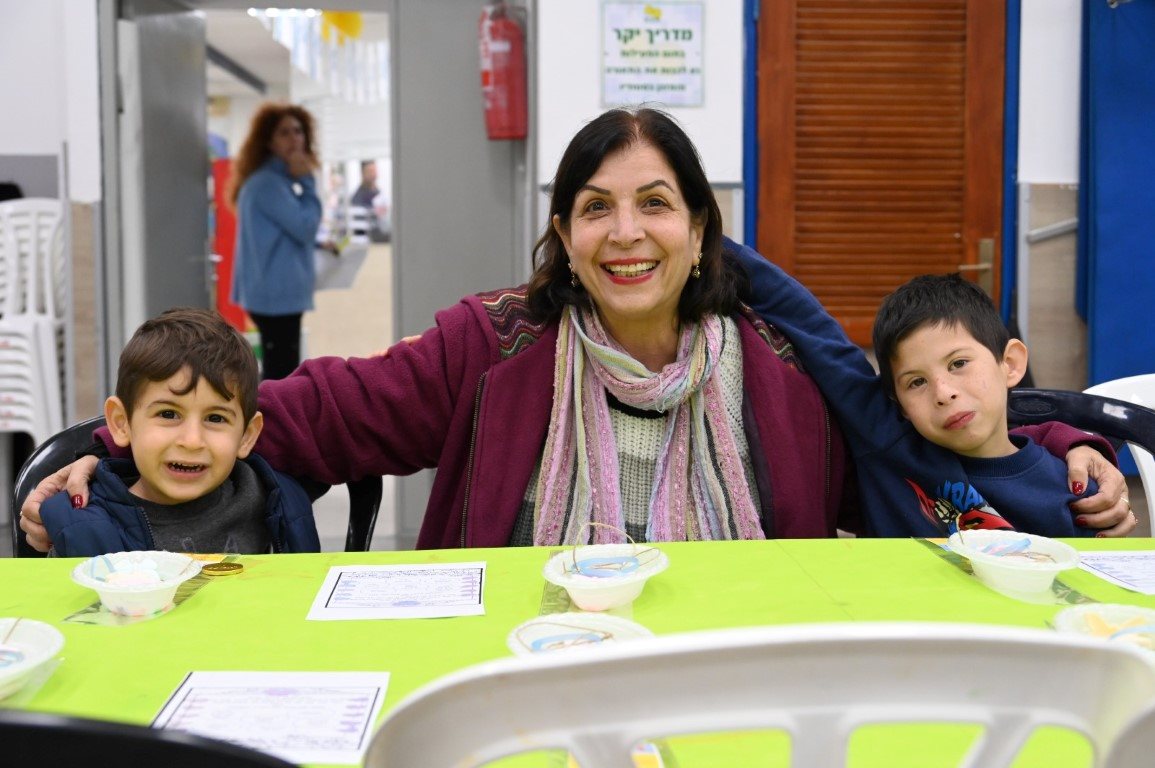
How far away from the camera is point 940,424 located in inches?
74.4

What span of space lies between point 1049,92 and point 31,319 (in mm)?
4296

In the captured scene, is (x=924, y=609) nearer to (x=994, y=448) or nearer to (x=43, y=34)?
(x=994, y=448)

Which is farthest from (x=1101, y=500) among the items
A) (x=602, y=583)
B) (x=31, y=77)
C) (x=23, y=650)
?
(x=31, y=77)

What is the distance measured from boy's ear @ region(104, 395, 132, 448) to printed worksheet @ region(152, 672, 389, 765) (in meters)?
0.84

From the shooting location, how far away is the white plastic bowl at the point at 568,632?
3.79 ft

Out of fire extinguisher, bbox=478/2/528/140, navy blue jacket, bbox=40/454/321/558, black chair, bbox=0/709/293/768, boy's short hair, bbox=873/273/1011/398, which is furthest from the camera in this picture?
fire extinguisher, bbox=478/2/528/140

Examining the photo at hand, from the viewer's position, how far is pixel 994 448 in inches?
77.2

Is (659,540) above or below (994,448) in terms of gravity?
below

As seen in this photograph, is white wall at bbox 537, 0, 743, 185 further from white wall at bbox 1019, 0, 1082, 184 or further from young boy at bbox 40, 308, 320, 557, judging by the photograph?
young boy at bbox 40, 308, 320, 557

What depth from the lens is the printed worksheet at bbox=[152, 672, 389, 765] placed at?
3.17ft

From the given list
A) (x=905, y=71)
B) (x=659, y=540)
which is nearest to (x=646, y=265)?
(x=659, y=540)

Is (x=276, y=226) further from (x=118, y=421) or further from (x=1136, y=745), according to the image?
(x=1136, y=745)

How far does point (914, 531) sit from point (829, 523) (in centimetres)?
20

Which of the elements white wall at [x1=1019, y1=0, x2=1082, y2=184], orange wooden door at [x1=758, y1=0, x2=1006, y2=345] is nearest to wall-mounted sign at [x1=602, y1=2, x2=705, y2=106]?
orange wooden door at [x1=758, y1=0, x2=1006, y2=345]
